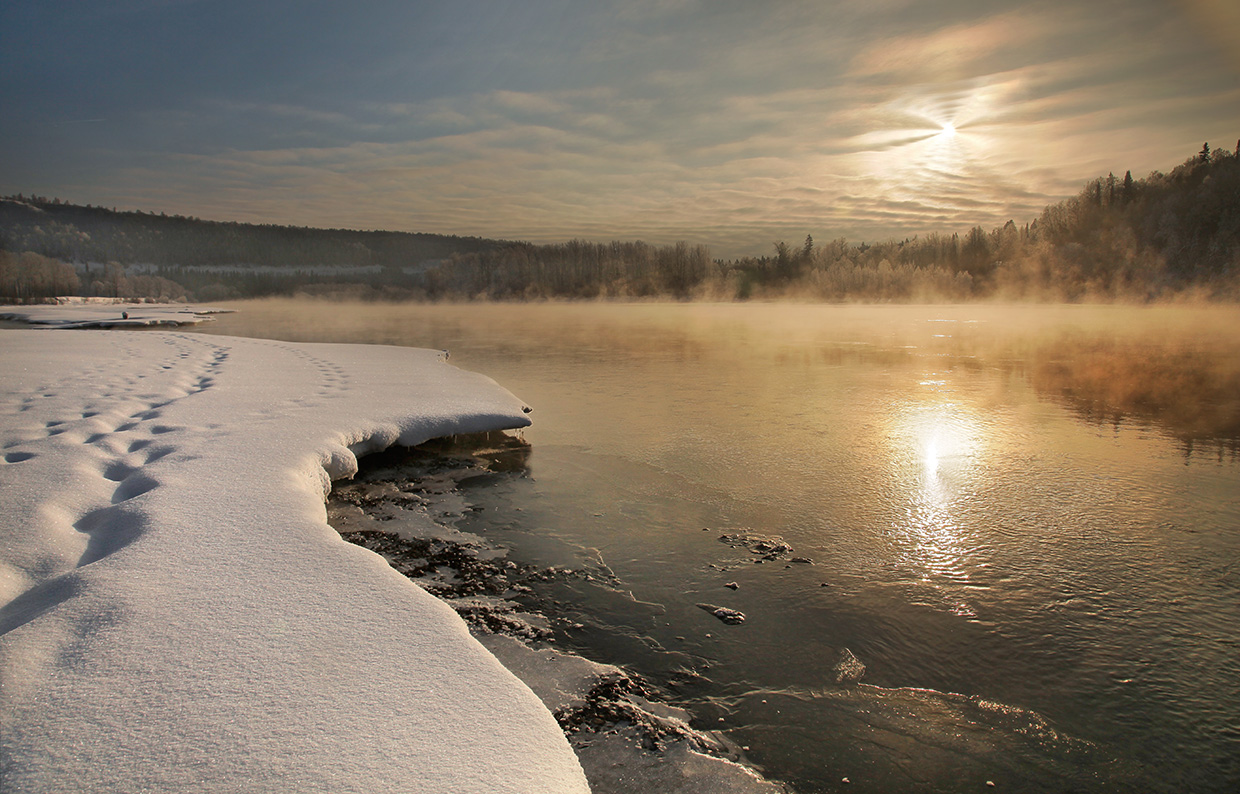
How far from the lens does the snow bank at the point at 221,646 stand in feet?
8.07

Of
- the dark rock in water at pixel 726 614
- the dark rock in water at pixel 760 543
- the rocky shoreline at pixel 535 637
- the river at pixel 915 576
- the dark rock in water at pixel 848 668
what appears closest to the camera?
the rocky shoreline at pixel 535 637

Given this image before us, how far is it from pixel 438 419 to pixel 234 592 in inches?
220

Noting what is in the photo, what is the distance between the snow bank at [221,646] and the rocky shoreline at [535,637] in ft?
1.88

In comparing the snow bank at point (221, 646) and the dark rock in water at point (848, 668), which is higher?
the snow bank at point (221, 646)

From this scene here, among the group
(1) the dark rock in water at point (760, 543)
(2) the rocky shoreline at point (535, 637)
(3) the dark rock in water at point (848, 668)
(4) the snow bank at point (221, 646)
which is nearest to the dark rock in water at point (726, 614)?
(2) the rocky shoreline at point (535, 637)

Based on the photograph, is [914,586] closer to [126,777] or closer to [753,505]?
[753,505]

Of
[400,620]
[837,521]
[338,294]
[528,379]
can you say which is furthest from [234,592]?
[338,294]

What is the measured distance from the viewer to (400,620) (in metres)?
3.72

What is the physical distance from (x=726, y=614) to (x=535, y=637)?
1.46 m

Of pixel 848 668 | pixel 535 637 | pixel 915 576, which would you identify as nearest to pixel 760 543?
pixel 915 576

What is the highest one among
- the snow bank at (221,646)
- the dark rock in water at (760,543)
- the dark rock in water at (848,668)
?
the snow bank at (221,646)

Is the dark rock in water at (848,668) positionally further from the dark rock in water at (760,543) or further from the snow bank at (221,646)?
the snow bank at (221,646)

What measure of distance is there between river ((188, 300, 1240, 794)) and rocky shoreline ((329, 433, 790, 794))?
0.19 m

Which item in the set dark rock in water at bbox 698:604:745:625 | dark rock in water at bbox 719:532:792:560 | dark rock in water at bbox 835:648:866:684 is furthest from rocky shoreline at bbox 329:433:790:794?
dark rock in water at bbox 719:532:792:560
